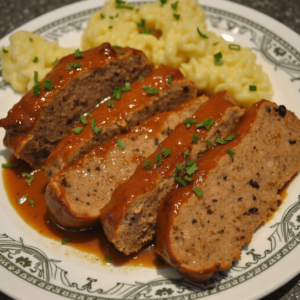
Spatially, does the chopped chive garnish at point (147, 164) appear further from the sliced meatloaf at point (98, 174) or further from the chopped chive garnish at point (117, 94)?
the chopped chive garnish at point (117, 94)

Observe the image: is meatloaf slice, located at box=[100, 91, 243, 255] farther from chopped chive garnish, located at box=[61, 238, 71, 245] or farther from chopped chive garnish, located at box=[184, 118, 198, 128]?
chopped chive garnish, located at box=[61, 238, 71, 245]

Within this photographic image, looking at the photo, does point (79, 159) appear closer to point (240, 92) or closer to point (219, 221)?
point (219, 221)

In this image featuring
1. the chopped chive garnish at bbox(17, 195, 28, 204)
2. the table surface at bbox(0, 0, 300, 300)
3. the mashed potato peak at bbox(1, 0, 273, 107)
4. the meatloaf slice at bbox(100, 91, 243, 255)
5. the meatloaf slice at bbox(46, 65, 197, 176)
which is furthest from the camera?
the table surface at bbox(0, 0, 300, 300)

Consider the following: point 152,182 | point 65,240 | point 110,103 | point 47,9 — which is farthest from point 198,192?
point 47,9

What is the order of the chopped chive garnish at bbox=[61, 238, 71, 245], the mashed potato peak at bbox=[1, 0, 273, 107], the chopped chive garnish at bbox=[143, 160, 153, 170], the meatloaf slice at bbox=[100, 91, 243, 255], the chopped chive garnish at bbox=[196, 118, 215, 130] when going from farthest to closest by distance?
the mashed potato peak at bbox=[1, 0, 273, 107] < the chopped chive garnish at bbox=[196, 118, 215, 130] < the chopped chive garnish at bbox=[61, 238, 71, 245] < the chopped chive garnish at bbox=[143, 160, 153, 170] < the meatloaf slice at bbox=[100, 91, 243, 255]

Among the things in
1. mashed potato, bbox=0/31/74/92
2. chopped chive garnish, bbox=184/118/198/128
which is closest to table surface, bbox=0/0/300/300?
mashed potato, bbox=0/31/74/92

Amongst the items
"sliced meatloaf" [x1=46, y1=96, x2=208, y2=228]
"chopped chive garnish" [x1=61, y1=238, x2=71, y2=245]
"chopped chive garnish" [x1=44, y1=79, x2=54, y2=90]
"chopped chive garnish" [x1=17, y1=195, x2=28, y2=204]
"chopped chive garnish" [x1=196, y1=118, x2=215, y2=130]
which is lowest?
"chopped chive garnish" [x1=61, y1=238, x2=71, y2=245]

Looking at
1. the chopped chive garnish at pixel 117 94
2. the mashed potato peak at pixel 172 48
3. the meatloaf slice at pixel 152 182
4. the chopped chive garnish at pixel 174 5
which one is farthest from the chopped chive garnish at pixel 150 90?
the chopped chive garnish at pixel 174 5
